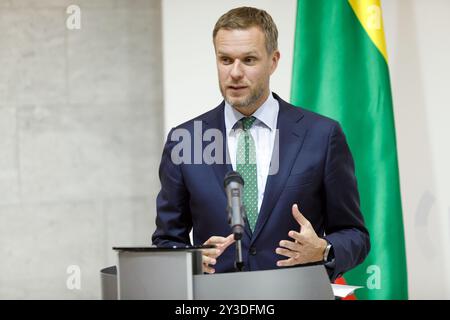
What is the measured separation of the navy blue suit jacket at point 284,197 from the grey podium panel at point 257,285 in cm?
62

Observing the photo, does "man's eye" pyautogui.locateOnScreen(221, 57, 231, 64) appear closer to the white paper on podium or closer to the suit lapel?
the suit lapel

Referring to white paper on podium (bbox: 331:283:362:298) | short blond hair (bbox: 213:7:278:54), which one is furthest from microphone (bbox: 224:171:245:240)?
short blond hair (bbox: 213:7:278:54)

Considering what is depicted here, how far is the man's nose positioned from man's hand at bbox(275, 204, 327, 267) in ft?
1.96

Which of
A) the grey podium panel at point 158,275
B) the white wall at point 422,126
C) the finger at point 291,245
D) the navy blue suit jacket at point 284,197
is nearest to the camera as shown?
the grey podium panel at point 158,275

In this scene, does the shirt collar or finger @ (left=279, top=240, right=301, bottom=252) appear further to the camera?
the shirt collar

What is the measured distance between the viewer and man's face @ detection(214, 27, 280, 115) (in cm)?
263

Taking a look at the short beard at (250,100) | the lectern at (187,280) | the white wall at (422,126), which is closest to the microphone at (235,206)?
the lectern at (187,280)

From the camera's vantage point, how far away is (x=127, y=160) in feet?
14.6

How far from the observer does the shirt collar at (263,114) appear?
2.75 metres

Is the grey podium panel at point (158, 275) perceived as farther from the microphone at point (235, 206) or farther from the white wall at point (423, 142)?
the white wall at point (423, 142)
